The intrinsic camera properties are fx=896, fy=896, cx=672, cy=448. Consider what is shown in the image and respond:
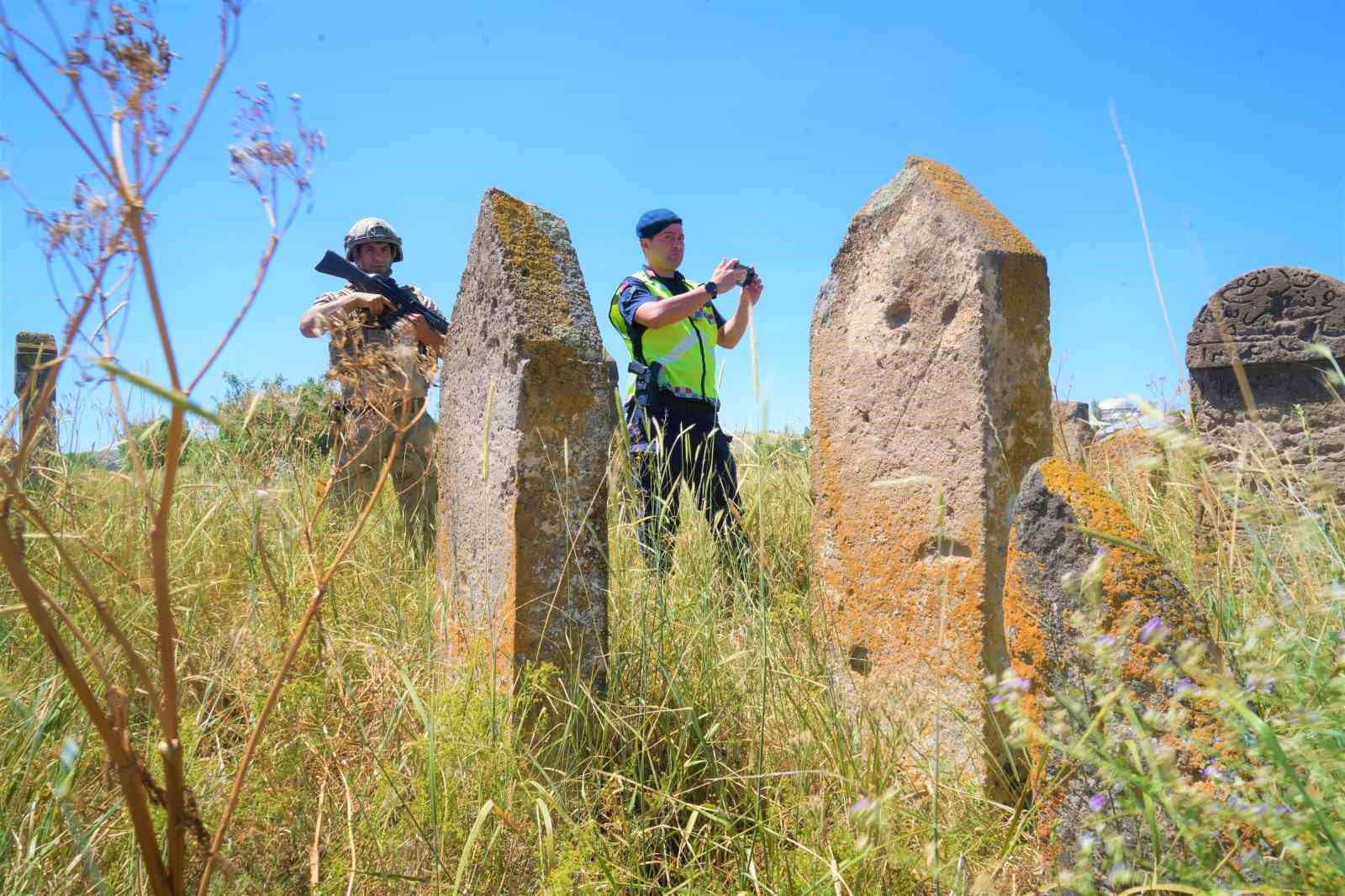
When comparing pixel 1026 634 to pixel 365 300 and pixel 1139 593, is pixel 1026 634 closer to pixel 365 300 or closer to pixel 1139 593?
pixel 1139 593

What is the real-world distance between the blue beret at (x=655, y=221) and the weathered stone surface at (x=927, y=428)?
1.46 m

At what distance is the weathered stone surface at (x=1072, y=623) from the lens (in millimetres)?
1696

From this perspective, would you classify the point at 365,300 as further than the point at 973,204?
Yes

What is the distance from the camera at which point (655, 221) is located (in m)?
4.52

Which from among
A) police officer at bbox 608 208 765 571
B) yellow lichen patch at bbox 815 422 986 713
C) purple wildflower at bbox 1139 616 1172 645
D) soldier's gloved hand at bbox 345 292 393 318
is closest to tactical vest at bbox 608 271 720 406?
police officer at bbox 608 208 765 571

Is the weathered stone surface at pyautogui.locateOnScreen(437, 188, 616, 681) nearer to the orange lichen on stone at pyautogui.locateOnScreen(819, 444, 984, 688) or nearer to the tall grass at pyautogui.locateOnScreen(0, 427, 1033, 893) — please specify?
the tall grass at pyautogui.locateOnScreen(0, 427, 1033, 893)

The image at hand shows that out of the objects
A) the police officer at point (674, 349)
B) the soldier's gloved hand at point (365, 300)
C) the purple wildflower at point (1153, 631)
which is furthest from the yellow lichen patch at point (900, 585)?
the soldier's gloved hand at point (365, 300)

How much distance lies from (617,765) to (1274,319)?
512 cm

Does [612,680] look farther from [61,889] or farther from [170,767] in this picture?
[170,767]

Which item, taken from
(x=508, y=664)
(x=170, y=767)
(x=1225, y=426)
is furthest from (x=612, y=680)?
(x=1225, y=426)

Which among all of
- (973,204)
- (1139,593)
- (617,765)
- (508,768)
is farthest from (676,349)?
(1139,593)

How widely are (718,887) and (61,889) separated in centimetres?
127

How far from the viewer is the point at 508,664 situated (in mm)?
2410

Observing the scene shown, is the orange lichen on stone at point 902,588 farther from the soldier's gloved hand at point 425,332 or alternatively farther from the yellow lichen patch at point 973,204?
the soldier's gloved hand at point 425,332
